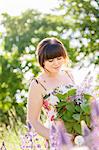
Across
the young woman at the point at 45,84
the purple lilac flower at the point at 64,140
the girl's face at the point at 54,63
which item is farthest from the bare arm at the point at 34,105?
the purple lilac flower at the point at 64,140

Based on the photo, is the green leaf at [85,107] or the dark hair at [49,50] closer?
the green leaf at [85,107]

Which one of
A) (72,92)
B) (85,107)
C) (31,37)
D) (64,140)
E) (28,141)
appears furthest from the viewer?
(31,37)

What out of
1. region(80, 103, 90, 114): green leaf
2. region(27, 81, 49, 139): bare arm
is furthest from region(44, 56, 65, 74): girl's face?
region(80, 103, 90, 114): green leaf

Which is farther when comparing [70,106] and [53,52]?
[53,52]

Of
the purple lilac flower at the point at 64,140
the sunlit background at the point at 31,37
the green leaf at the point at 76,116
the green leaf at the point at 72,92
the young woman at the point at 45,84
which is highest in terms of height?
the sunlit background at the point at 31,37

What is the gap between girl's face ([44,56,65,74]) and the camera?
3736 mm

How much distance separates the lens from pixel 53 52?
3764mm

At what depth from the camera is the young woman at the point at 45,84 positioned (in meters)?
3.69

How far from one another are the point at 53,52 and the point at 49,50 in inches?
1.1

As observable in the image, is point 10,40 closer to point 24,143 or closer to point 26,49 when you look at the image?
point 26,49

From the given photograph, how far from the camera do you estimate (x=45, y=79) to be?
389 centimetres

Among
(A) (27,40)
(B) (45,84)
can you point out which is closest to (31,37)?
(A) (27,40)

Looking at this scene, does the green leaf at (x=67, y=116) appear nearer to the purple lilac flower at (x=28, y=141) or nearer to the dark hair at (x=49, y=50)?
the purple lilac flower at (x=28, y=141)

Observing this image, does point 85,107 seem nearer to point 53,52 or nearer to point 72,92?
point 72,92
